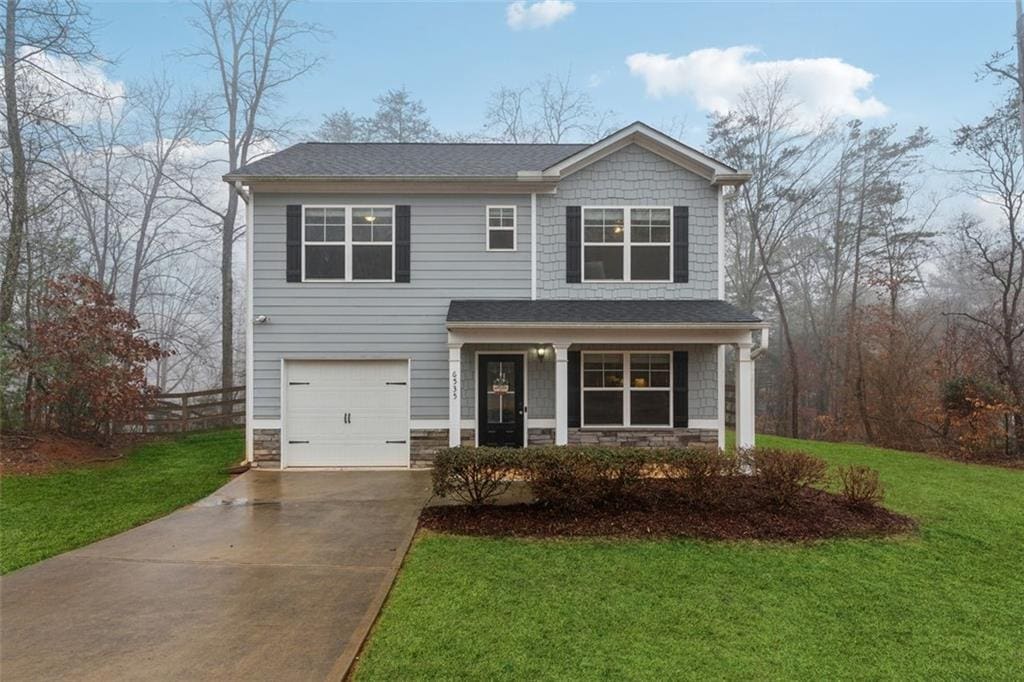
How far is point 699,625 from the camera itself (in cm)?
361

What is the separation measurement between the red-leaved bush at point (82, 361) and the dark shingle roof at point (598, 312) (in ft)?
22.6

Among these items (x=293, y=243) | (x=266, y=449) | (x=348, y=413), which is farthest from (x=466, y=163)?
(x=266, y=449)

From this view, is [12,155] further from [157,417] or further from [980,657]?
[980,657]

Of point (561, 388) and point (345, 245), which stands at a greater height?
point (345, 245)

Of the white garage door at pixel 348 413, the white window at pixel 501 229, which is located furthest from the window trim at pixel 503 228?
the white garage door at pixel 348 413

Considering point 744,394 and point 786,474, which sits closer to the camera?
point 786,474

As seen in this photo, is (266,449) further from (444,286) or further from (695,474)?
(695,474)

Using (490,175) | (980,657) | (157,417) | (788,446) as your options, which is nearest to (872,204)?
(788,446)

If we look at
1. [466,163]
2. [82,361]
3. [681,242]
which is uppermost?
[466,163]

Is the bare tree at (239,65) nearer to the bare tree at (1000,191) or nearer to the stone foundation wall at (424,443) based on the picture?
the stone foundation wall at (424,443)

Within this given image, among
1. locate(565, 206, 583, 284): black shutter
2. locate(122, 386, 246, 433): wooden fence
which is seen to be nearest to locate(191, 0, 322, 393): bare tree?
locate(122, 386, 246, 433): wooden fence

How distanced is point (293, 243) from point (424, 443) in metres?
4.41

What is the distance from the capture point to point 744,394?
838 cm

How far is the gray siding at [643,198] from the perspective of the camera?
9.35 m
